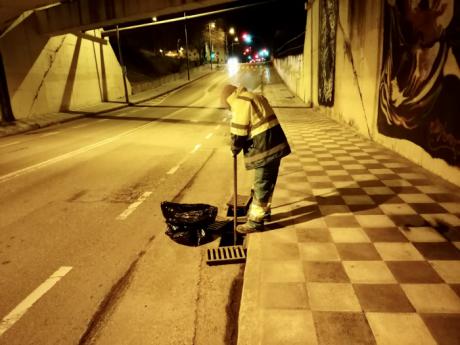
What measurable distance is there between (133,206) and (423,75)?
6.39 m

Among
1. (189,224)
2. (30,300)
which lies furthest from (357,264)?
(30,300)

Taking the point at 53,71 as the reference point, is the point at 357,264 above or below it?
below

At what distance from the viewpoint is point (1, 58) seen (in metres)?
19.7

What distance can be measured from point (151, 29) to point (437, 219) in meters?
60.5

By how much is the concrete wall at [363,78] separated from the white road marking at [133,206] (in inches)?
223

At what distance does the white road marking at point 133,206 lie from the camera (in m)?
5.96

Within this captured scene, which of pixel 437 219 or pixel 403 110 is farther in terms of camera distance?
pixel 403 110

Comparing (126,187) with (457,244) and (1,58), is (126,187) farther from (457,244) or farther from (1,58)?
(1,58)

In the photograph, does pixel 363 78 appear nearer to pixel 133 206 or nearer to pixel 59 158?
pixel 133 206

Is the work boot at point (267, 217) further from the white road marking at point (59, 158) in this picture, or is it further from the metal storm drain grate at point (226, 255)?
the white road marking at point (59, 158)

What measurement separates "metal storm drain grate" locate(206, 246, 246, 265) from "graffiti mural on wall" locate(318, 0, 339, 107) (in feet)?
41.8

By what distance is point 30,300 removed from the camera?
148 inches

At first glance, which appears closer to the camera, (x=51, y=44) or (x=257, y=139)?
(x=257, y=139)

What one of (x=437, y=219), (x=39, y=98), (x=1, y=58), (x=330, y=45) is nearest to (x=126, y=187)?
(x=437, y=219)
